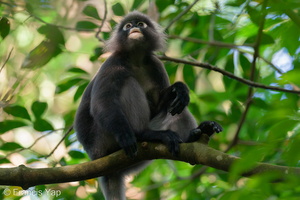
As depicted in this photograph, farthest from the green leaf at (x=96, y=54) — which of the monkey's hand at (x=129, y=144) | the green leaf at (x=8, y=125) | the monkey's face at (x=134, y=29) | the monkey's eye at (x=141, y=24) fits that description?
the monkey's hand at (x=129, y=144)

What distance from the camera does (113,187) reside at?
4828 millimetres

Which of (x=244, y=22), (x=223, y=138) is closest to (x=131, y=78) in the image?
(x=244, y=22)

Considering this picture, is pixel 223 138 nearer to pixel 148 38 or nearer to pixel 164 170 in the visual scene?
pixel 164 170

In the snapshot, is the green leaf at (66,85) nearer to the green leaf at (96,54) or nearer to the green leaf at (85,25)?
the green leaf at (96,54)

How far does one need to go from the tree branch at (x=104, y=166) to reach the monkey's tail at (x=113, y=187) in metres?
0.97

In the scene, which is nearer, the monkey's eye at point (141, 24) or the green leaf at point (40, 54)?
the green leaf at point (40, 54)

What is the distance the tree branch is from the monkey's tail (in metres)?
0.97

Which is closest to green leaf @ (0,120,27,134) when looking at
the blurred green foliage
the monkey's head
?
the blurred green foliage

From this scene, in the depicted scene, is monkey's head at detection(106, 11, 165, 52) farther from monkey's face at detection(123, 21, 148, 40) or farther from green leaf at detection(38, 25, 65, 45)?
green leaf at detection(38, 25, 65, 45)

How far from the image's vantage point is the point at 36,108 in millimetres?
4984

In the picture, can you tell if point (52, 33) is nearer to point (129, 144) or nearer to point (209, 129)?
point (129, 144)

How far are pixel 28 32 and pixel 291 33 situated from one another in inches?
183

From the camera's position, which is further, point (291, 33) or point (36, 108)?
point (36, 108)

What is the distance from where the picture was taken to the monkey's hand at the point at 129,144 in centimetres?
387
